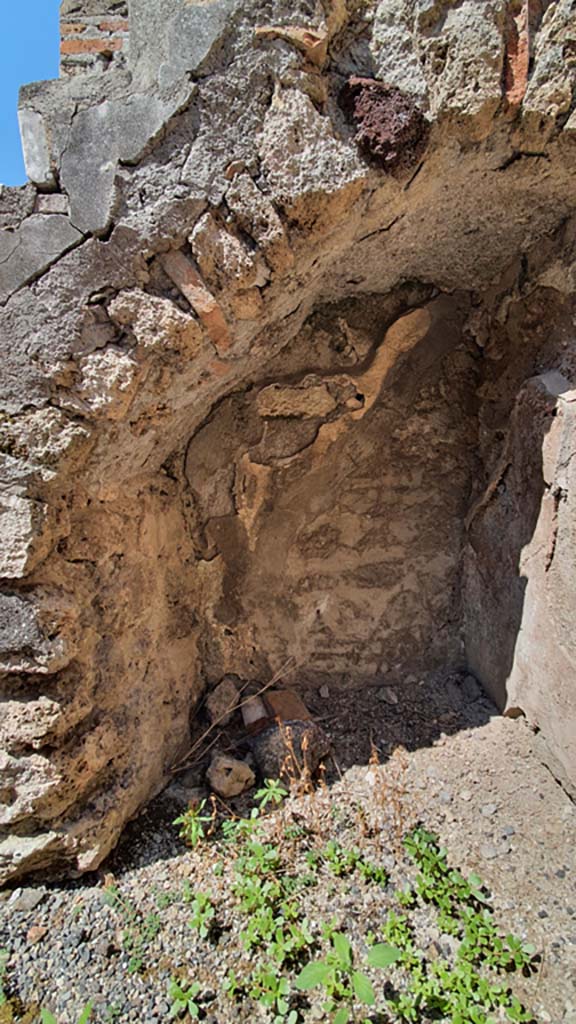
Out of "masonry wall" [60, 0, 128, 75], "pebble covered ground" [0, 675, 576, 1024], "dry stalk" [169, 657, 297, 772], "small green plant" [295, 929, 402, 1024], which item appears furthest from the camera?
"dry stalk" [169, 657, 297, 772]

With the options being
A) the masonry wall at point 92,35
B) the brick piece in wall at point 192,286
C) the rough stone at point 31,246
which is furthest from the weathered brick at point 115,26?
Answer: the brick piece in wall at point 192,286

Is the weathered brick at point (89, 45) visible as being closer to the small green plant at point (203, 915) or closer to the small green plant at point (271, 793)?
the small green plant at point (271, 793)

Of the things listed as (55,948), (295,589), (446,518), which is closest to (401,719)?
(295,589)

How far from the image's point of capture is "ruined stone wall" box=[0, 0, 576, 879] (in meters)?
1.41

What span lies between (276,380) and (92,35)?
1.26 metres

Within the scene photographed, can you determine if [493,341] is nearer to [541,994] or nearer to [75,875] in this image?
[541,994]

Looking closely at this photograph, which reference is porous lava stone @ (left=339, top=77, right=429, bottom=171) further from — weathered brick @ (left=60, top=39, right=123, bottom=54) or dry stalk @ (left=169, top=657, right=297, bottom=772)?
dry stalk @ (left=169, top=657, right=297, bottom=772)

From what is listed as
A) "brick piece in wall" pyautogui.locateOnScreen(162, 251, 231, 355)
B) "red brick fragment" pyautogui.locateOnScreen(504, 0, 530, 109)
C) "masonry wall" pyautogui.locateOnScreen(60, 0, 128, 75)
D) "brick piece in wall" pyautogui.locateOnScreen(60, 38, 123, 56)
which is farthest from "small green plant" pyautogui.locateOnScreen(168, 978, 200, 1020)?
"brick piece in wall" pyautogui.locateOnScreen(60, 38, 123, 56)

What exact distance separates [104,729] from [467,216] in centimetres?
211

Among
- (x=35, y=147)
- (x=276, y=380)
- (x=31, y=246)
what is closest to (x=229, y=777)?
(x=276, y=380)

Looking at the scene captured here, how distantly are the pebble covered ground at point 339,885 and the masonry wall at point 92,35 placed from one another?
2528 millimetres

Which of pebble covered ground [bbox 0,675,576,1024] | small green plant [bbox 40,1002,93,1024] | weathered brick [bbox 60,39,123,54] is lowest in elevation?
pebble covered ground [bbox 0,675,576,1024]

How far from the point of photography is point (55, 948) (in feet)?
4.81

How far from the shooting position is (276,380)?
6.88 ft
